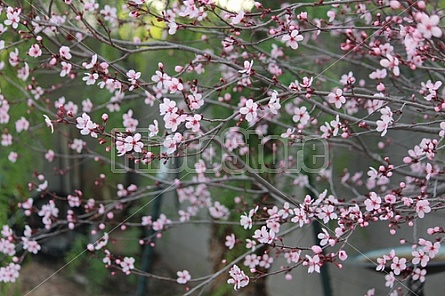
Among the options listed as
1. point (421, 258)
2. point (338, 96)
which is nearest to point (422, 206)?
point (421, 258)

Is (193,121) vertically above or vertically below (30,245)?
above

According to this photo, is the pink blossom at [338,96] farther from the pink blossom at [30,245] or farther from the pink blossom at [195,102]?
the pink blossom at [30,245]

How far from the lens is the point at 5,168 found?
7.94 ft

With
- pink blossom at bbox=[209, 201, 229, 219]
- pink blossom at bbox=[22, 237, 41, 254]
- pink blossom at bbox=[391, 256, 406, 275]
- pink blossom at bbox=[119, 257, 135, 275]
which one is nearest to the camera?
pink blossom at bbox=[391, 256, 406, 275]

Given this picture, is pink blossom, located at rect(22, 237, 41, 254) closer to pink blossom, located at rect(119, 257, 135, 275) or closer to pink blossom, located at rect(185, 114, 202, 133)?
pink blossom, located at rect(119, 257, 135, 275)

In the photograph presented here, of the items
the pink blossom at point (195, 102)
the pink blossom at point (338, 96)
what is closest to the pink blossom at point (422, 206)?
the pink blossom at point (338, 96)

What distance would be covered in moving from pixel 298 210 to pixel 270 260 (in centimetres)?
46

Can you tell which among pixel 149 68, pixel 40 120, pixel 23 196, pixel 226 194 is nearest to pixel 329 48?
pixel 226 194

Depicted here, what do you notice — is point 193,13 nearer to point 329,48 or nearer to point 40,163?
point 329,48

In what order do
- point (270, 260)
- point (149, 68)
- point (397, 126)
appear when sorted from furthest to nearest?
point (149, 68), point (270, 260), point (397, 126)

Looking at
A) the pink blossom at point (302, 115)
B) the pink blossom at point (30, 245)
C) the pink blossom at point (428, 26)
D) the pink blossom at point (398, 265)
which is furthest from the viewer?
the pink blossom at point (30, 245)

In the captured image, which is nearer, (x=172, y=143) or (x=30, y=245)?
(x=172, y=143)

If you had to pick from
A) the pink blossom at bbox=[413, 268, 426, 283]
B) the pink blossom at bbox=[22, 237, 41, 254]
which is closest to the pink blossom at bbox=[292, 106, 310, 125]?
the pink blossom at bbox=[413, 268, 426, 283]

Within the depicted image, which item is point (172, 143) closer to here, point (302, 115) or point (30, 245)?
point (302, 115)
